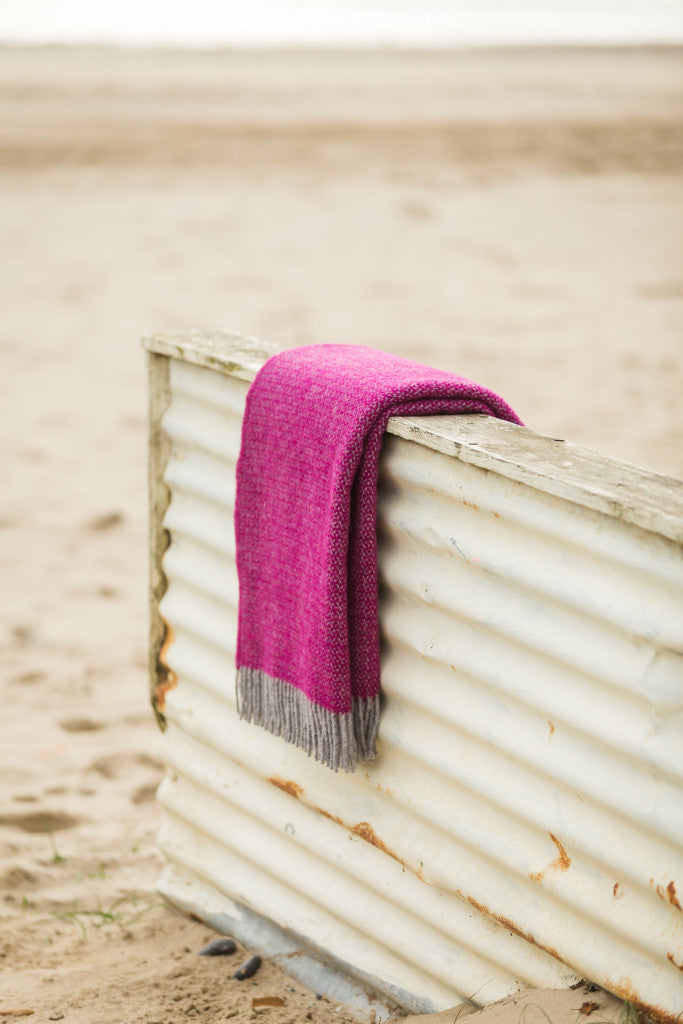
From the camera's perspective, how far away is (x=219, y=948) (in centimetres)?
260

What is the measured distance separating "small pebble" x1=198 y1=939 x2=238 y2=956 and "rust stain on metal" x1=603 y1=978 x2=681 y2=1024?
1042 millimetres

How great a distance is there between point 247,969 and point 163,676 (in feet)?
2.30

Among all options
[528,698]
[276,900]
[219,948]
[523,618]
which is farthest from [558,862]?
[219,948]

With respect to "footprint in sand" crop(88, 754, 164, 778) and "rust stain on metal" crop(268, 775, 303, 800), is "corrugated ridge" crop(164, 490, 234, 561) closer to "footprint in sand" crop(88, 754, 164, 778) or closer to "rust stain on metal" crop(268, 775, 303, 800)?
"rust stain on metal" crop(268, 775, 303, 800)

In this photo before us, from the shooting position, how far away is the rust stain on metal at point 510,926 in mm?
1936

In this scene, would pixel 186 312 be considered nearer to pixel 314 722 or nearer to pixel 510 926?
pixel 314 722

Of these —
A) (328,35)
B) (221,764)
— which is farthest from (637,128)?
(328,35)

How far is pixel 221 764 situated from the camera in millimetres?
2627

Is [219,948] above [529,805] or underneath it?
underneath

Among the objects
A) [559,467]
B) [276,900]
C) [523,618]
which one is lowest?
[276,900]

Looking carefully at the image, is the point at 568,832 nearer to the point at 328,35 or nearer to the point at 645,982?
the point at 645,982

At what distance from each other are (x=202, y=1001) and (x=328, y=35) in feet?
129

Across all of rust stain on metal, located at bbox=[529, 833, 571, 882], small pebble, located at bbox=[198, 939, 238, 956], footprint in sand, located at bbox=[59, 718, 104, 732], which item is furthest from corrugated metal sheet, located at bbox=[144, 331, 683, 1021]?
footprint in sand, located at bbox=[59, 718, 104, 732]

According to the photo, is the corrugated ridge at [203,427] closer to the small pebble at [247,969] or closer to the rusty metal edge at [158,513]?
the rusty metal edge at [158,513]
